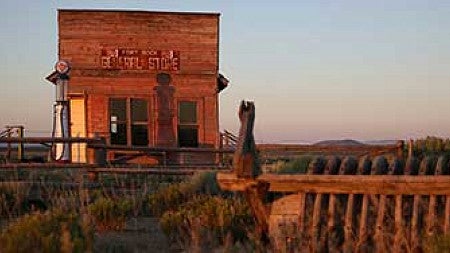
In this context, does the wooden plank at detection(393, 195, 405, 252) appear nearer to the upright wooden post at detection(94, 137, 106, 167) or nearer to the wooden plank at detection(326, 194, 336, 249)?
the wooden plank at detection(326, 194, 336, 249)

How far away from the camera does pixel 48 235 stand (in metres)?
7.66

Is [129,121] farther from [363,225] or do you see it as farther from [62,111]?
[363,225]

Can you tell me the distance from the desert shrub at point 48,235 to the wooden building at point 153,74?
683 inches

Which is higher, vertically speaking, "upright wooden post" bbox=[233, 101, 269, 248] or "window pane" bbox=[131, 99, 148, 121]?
"window pane" bbox=[131, 99, 148, 121]

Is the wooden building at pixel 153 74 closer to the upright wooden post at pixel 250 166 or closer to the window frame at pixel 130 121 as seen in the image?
the window frame at pixel 130 121

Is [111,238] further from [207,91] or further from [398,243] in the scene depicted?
[207,91]

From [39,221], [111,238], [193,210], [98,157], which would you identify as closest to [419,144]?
[98,157]

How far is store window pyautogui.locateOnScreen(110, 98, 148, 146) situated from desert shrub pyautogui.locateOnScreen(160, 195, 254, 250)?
1552 centimetres

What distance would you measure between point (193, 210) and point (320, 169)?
2595mm

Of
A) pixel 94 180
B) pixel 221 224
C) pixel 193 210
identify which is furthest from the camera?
pixel 94 180

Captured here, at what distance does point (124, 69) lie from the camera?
85.4 feet

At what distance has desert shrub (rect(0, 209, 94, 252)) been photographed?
7.02 meters

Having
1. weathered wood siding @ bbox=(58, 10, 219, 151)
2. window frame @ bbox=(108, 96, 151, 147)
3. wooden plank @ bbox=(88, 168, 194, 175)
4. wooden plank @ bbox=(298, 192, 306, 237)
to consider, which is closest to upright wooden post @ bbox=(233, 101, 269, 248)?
wooden plank @ bbox=(298, 192, 306, 237)

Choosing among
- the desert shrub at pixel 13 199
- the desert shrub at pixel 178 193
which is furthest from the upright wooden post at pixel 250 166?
the desert shrub at pixel 13 199
